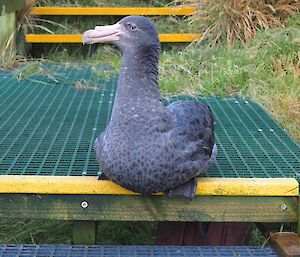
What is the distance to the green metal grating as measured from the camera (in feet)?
7.71

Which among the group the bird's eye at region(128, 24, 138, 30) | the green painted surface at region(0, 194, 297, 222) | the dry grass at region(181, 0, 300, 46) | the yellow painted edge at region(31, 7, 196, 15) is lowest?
the yellow painted edge at region(31, 7, 196, 15)

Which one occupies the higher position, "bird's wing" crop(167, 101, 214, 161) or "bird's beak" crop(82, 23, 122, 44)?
"bird's beak" crop(82, 23, 122, 44)

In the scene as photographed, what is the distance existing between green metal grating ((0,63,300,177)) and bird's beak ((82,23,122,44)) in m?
0.58

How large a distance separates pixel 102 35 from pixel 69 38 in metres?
4.42

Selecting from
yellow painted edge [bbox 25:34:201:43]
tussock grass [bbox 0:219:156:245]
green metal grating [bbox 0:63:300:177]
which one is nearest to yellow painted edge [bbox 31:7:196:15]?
yellow painted edge [bbox 25:34:201:43]

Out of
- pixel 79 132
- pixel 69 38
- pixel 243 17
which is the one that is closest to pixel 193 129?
pixel 79 132

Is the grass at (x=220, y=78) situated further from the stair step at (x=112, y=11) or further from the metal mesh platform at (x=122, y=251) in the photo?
the metal mesh platform at (x=122, y=251)

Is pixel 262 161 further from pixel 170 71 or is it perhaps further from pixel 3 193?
pixel 170 71

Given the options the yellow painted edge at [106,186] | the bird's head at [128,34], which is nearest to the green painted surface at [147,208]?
the yellow painted edge at [106,186]

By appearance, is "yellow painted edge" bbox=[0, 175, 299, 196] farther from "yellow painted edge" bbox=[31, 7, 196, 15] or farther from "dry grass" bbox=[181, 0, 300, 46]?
"yellow painted edge" bbox=[31, 7, 196, 15]

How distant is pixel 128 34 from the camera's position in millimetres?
1865

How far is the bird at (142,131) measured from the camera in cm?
182

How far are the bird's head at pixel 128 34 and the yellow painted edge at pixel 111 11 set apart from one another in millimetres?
4578

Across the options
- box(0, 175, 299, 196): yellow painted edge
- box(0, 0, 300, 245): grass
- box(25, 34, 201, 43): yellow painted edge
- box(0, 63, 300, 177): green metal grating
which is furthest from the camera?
box(25, 34, 201, 43): yellow painted edge
